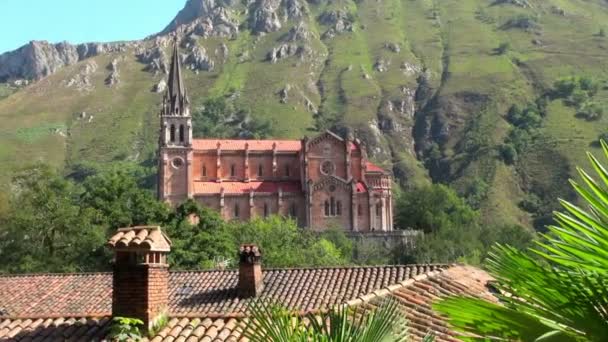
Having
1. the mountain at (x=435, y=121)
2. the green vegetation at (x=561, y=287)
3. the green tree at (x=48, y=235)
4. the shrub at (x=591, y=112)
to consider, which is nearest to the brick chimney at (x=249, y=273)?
the green vegetation at (x=561, y=287)

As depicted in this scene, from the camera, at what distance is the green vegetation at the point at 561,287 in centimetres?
365

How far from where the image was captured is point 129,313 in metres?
11.5

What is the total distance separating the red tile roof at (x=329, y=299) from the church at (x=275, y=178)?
65929mm

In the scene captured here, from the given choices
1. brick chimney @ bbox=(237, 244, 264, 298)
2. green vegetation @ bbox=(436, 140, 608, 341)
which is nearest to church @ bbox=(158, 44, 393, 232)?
brick chimney @ bbox=(237, 244, 264, 298)

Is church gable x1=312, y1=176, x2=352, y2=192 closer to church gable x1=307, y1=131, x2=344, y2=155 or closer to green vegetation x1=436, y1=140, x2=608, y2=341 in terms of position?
church gable x1=307, y1=131, x2=344, y2=155

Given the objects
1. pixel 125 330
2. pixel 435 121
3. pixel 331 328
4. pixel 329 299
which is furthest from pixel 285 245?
pixel 435 121

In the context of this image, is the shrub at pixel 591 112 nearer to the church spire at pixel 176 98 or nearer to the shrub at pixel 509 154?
the shrub at pixel 509 154

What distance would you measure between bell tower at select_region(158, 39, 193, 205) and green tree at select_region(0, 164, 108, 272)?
3756 centimetres

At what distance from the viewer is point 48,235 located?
53625mm

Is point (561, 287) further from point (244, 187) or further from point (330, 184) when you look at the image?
point (244, 187)

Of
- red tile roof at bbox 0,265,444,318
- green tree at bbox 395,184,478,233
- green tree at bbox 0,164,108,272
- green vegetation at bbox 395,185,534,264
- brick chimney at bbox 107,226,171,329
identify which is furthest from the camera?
green tree at bbox 395,184,478,233

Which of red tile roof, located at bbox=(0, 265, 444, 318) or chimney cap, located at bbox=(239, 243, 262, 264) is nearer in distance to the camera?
red tile roof, located at bbox=(0, 265, 444, 318)

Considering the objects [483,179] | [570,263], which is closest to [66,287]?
[570,263]

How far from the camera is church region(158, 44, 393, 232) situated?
91.3m
